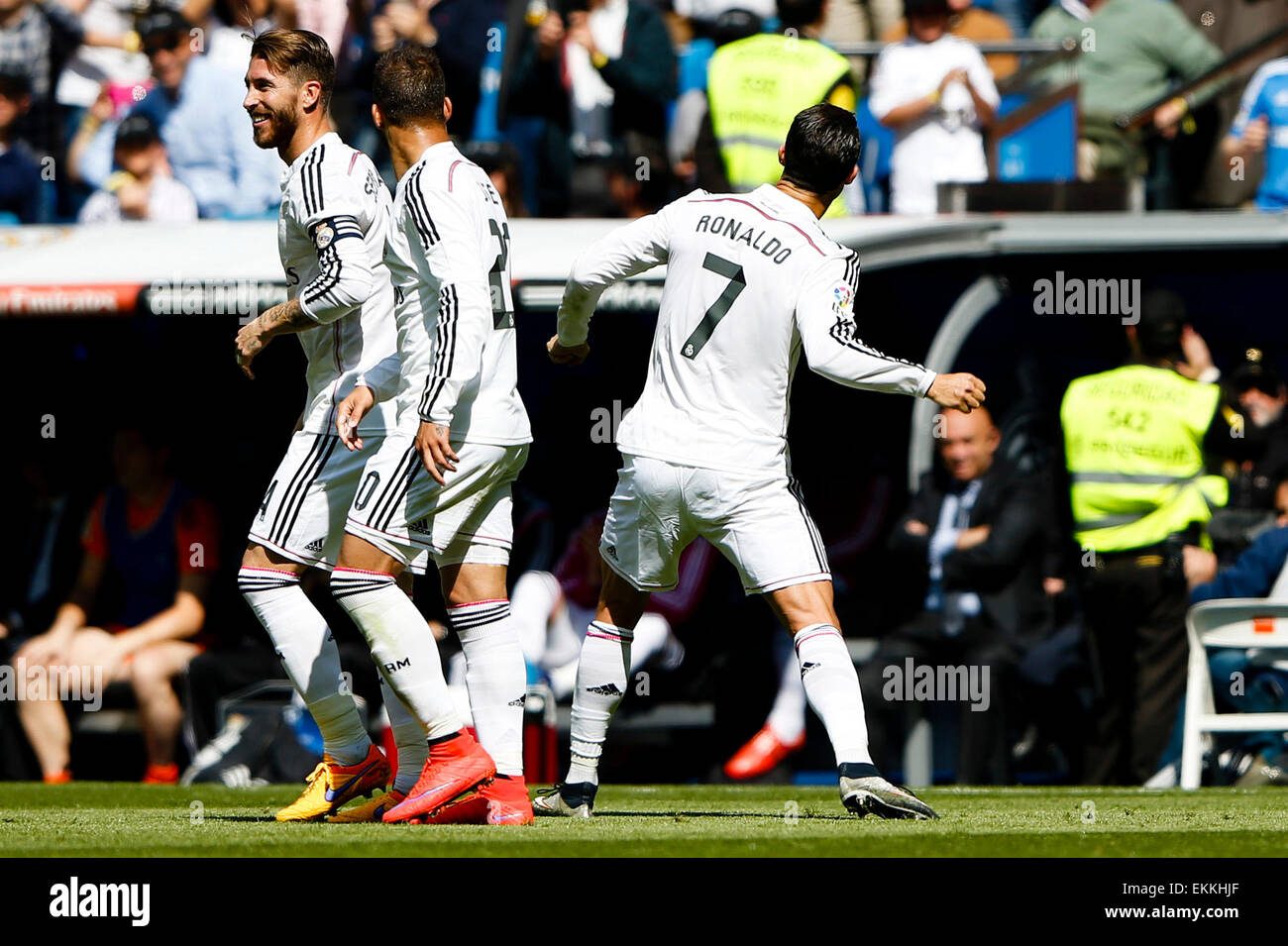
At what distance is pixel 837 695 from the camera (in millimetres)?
5336

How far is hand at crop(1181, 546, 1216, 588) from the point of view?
29.0ft

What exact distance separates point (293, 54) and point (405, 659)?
172 centimetres

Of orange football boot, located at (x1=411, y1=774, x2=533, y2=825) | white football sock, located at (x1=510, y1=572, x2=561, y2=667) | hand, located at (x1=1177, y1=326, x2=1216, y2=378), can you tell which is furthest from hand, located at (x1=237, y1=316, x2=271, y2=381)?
hand, located at (x1=1177, y1=326, x2=1216, y2=378)

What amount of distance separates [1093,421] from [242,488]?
4452mm

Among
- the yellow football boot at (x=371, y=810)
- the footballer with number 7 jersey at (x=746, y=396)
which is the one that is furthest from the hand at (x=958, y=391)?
the yellow football boot at (x=371, y=810)

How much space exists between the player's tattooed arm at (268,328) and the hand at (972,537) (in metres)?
4.34

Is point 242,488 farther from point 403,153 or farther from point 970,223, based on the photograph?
point 403,153

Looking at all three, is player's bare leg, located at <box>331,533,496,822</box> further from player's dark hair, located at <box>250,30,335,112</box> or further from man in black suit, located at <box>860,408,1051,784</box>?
man in black suit, located at <box>860,408,1051,784</box>

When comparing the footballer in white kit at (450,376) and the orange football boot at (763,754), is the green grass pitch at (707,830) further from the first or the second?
the orange football boot at (763,754)

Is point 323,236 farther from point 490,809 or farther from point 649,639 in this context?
point 649,639

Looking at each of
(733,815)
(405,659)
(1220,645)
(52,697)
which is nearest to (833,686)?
(733,815)

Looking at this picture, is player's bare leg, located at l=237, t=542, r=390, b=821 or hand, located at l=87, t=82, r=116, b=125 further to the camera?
hand, located at l=87, t=82, r=116, b=125

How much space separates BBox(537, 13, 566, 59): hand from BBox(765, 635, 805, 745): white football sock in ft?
11.2

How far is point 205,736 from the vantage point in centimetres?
939
